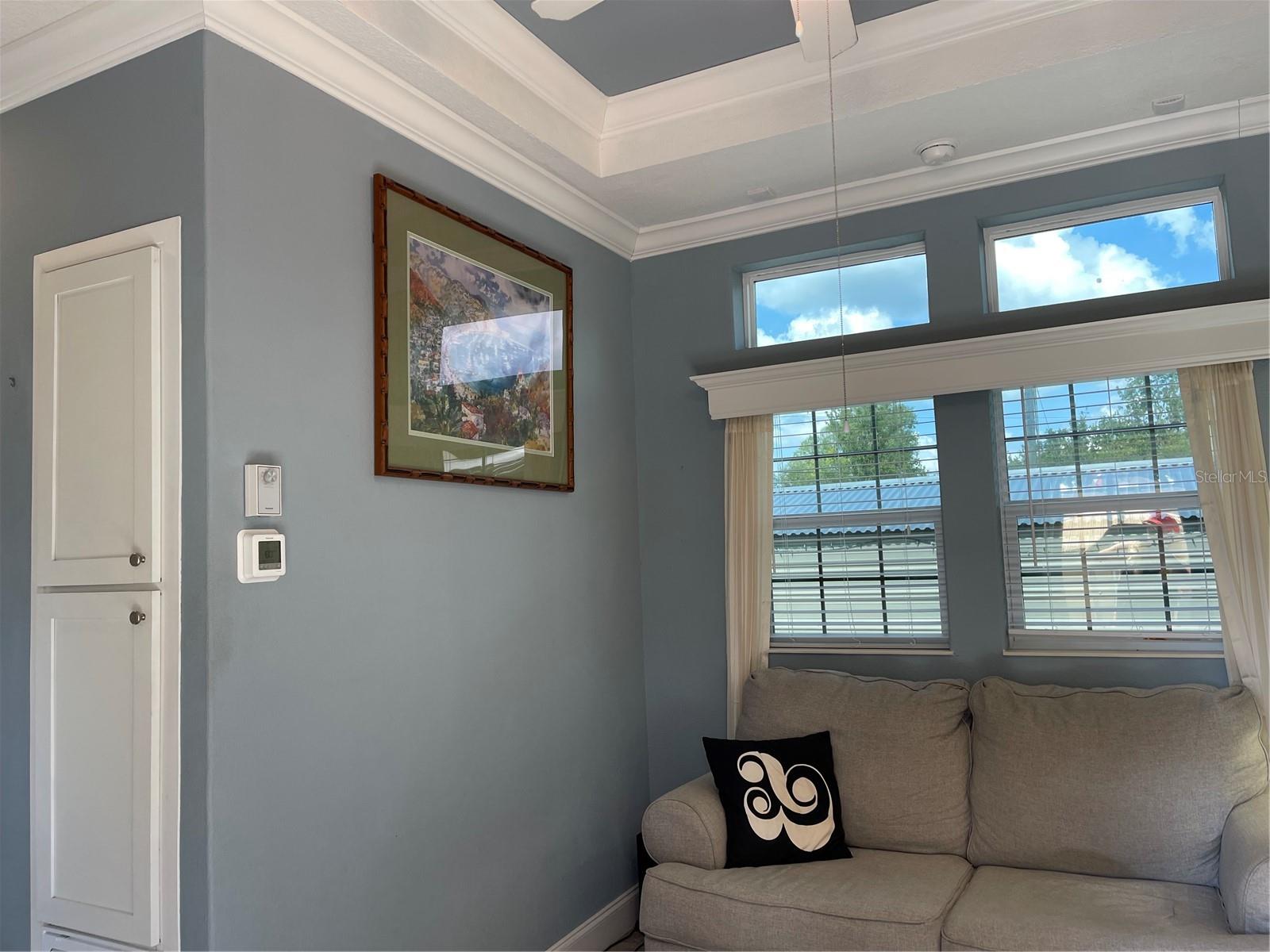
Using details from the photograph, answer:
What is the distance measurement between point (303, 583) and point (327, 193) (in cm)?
106

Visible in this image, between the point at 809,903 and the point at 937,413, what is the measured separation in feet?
5.92

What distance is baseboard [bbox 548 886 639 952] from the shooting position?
334cm

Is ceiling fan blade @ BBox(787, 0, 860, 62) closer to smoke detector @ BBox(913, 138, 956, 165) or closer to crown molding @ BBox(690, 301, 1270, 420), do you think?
smoke detector @ BBox(913, 138, 956, 165)

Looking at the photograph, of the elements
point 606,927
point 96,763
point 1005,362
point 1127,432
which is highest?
point 1005,362

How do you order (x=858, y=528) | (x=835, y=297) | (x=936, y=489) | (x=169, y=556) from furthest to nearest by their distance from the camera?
(x=835, y=297)
(x=858, y=528)
(x=936, y=489)
(x=169, y=556)

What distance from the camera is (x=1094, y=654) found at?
3.27 meters

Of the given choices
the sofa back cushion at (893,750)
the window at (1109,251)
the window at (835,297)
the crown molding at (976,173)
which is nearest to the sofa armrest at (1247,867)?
the sofa back cushion at (893,750)

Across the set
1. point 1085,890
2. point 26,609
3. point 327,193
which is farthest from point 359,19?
point 1085,890

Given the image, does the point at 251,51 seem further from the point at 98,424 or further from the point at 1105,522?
the point at 1105,522

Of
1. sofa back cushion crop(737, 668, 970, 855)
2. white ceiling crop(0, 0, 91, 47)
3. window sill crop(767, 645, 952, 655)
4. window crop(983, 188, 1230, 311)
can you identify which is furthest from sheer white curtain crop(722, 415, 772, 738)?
white ceiling crop(0, 0, 91, 47)

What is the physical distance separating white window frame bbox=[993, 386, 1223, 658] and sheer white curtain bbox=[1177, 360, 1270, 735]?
11 centimetres

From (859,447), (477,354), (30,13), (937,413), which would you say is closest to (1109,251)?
(937,413)

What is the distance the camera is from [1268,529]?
2990mm

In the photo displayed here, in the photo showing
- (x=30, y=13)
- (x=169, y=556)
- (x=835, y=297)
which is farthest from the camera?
(x=835, y=297)
